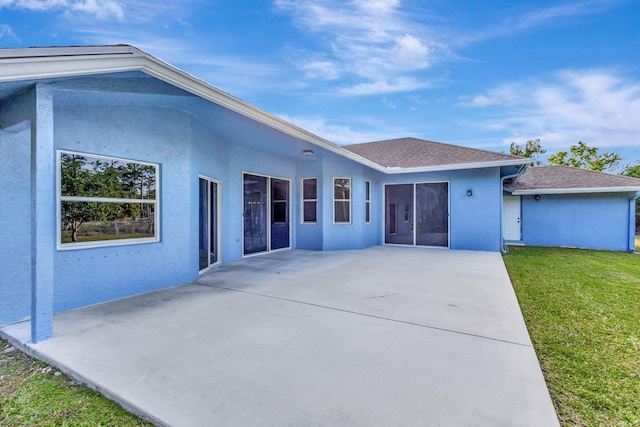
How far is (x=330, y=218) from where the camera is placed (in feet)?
32.2

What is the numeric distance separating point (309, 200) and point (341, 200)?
1080 millimetres

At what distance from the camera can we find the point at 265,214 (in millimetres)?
9039

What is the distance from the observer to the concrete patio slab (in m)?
1.94

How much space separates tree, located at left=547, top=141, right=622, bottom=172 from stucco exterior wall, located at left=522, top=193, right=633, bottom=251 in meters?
19.6

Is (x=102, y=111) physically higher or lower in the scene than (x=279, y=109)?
lower

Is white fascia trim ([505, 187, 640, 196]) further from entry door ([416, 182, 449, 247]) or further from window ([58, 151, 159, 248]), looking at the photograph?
window ([58, 151, 159, 248])

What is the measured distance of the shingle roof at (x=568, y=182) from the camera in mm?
10883

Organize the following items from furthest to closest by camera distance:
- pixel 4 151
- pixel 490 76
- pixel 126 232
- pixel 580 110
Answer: pixel 580 110, pixel 490 76, pixel 126 232, pixel 4 151

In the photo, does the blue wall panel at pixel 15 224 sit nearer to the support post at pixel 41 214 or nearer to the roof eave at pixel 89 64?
the support post at pixel 41 214

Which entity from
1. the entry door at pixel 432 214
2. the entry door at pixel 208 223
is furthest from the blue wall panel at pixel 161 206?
the entry door at pixel 432 214

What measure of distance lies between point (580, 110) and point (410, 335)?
20046 millimetres

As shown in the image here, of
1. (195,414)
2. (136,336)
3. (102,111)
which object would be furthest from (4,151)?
(195,414)

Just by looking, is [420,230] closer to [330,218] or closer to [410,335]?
[330,218]

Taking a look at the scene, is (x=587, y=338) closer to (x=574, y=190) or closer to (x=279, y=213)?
(x=279, y=213)
